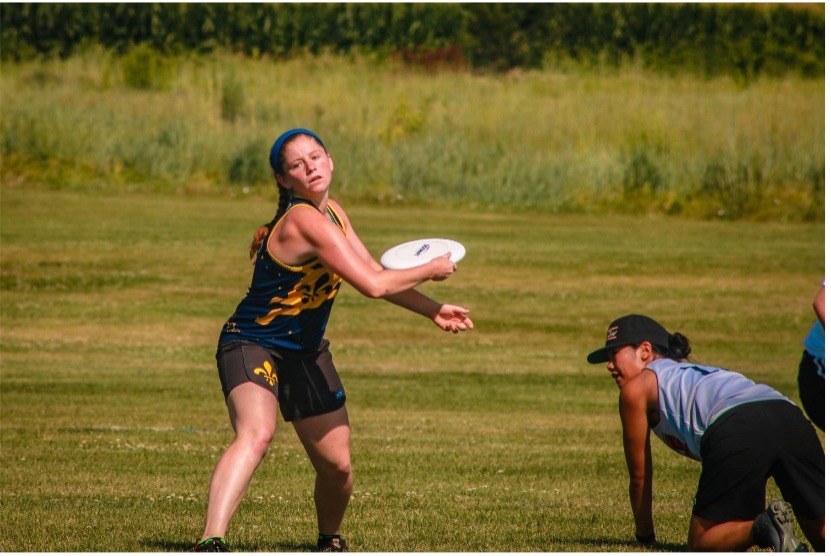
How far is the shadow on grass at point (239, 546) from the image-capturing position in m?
6.88

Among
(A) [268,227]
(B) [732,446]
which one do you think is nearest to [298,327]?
(A) [268,227]

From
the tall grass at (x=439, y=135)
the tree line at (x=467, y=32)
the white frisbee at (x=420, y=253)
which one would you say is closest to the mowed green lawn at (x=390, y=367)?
the white frisbee at (x=420, y=253)

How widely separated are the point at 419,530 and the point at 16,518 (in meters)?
2.17

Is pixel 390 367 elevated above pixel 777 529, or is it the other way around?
pixel 777 529

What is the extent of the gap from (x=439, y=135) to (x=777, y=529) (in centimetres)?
2927

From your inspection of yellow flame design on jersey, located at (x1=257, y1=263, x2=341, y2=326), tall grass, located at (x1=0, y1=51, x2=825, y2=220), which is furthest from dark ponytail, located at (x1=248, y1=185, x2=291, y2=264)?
tall grass, located at (x1=0, y1=51, x2=825, y2=220)

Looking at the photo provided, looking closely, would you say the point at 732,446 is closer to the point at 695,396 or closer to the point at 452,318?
the point at 695,396

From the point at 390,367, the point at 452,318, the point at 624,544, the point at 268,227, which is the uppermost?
the point at 268,227

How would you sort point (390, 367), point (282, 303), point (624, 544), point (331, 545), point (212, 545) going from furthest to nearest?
point (390, 367) < point (624, 544) < point (331, 545) < point (282, 303) < point (212, 545)

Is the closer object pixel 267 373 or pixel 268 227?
pixel 267 373

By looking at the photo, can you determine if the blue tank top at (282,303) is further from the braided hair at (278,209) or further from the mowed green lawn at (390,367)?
the mowed green lawn at (390,367)

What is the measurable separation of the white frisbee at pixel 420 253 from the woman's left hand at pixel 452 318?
25 cm

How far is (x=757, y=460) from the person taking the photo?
6129 millimetres

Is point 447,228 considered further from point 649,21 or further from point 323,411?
point 323,411
